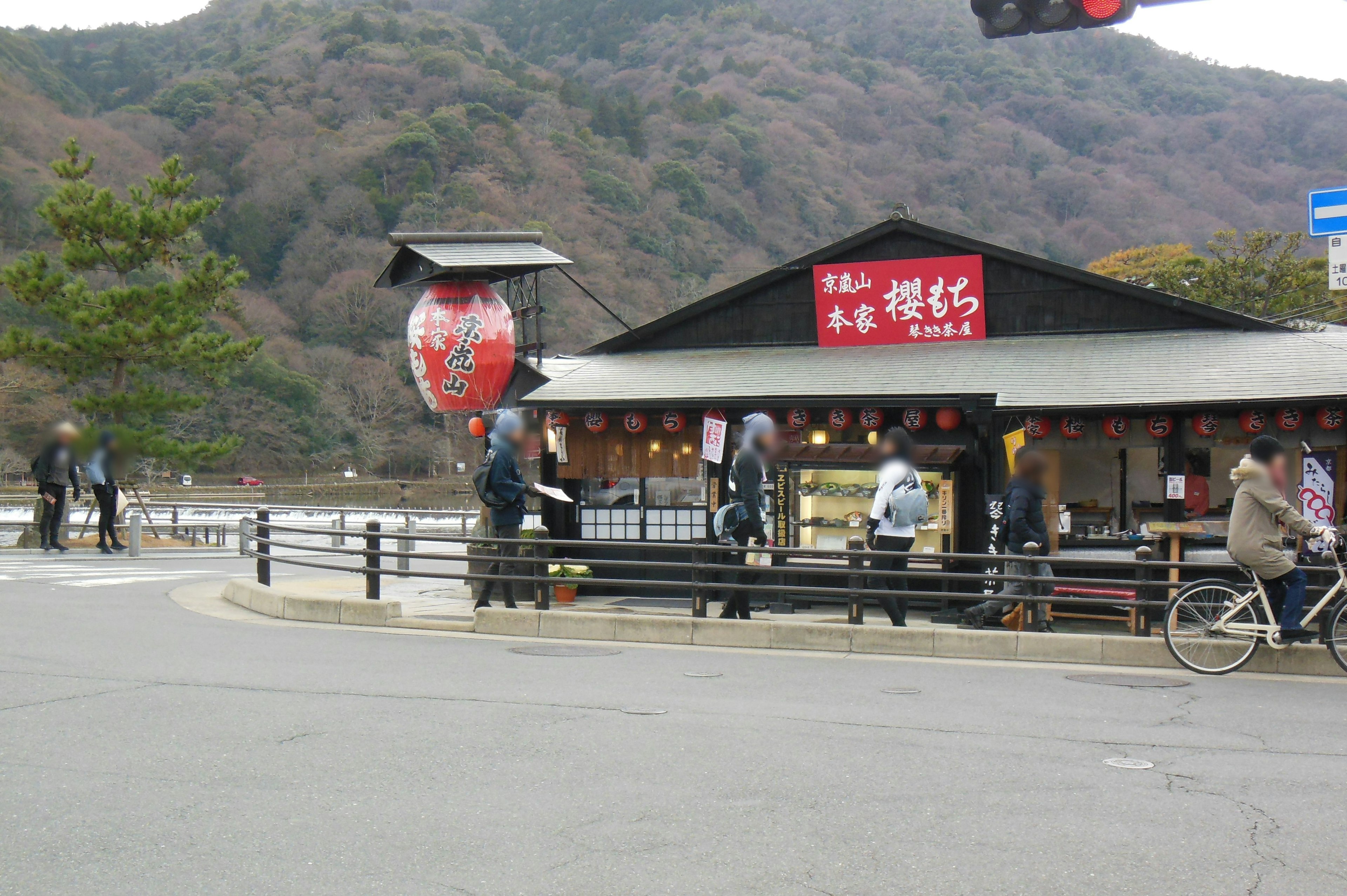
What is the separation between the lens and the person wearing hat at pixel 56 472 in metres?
20.1

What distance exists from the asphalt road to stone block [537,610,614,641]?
70.3 inches

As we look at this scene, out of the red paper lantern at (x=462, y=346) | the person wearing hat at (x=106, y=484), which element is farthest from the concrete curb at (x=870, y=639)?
the person wearing hat at (x=106, y=484)

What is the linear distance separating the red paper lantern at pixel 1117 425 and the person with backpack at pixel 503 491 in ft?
24.1

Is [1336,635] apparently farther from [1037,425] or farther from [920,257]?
[920,257]

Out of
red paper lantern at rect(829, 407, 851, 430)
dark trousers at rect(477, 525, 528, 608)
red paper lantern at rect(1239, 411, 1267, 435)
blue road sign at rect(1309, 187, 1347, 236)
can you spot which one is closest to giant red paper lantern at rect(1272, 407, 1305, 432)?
red paper lantern at rect(1239, 411, 1267, 435)

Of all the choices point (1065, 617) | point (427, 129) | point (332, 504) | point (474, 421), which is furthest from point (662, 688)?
point (427, 129)

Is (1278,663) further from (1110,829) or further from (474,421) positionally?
(474,421)

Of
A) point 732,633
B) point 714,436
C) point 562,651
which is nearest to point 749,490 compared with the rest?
point 732,633

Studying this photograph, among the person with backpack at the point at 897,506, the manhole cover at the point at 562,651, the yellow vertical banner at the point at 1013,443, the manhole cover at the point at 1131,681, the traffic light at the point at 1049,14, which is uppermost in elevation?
the traffic light at the point at 1049,14

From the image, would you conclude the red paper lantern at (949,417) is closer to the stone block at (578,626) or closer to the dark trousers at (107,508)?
the stone block at (578,626)

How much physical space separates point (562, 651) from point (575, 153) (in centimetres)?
7911

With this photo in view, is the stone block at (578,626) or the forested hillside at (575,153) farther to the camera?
the forested hillside at (575,153)

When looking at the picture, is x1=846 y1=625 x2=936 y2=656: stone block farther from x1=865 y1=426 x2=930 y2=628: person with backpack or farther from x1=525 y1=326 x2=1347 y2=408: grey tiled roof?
x1=525 y1=326 x2=1347 y2=408: grey tiled roof

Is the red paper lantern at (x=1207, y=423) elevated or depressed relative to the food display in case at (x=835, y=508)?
elevated
